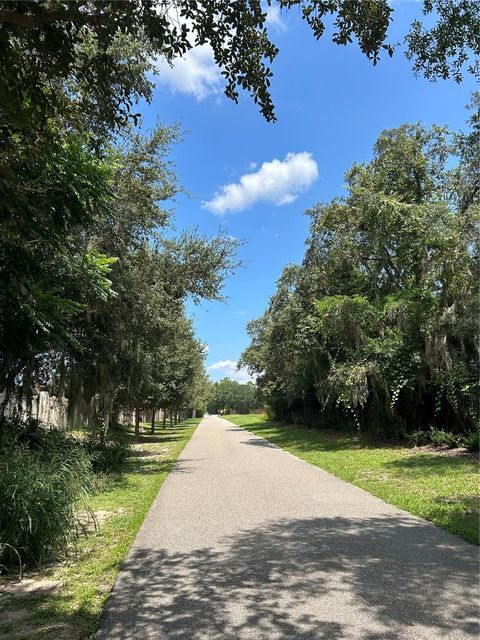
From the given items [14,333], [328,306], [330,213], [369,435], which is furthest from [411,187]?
[14,333]

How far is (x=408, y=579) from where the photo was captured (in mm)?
4574

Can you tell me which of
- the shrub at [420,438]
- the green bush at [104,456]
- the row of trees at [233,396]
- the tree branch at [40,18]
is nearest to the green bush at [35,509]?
the tree branch at [40,18]

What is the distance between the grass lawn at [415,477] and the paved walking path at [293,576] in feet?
1.61

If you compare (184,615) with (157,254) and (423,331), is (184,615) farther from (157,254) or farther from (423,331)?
(423,331)

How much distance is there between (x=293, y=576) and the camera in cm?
479

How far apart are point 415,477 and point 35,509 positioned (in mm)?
8127

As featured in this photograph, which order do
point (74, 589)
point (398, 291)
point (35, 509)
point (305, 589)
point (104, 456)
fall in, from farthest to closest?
point (398, 291)
point (104, 456)
point (35, 509)
point (74, 589)
point (305, 589)

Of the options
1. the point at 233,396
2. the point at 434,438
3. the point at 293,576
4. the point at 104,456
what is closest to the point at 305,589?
the point at 293,576

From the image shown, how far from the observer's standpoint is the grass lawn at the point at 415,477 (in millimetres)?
7215

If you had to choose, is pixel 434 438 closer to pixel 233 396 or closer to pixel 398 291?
pixel 398 291

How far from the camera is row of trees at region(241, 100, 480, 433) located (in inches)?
586

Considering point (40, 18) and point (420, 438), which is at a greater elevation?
point (40, 18)

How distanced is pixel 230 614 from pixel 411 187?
57.8ft

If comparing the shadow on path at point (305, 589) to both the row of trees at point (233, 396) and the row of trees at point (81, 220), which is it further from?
the row of trees at point (233, 396)
